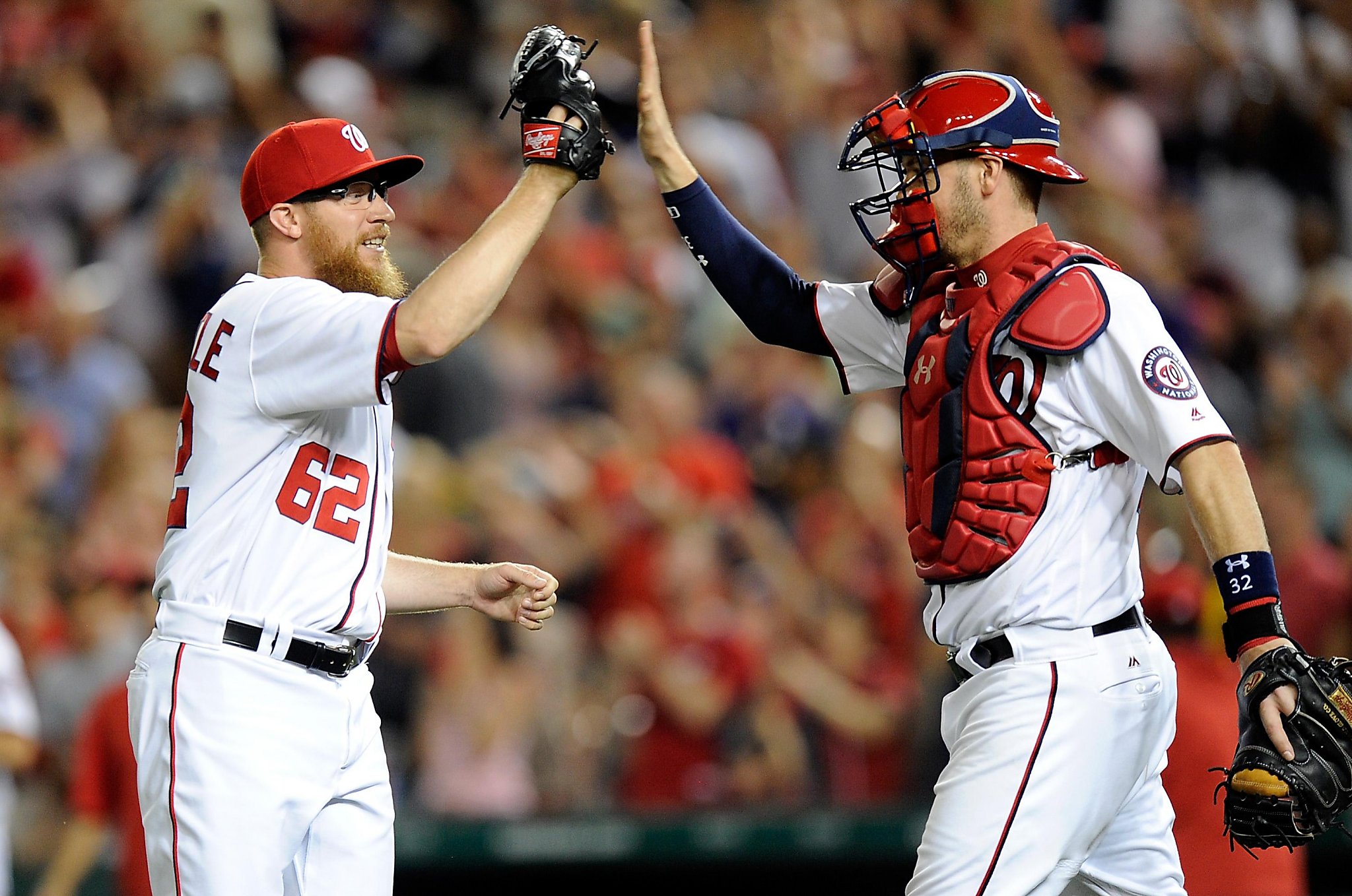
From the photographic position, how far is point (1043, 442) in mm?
3355

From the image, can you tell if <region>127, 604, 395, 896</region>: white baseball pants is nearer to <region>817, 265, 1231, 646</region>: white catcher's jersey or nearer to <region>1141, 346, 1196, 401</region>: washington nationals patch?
<region>817, 265, 1231, 646</region>: white catcher's jersey

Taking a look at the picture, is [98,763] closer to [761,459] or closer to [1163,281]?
[761,459]

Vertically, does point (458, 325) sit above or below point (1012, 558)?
above

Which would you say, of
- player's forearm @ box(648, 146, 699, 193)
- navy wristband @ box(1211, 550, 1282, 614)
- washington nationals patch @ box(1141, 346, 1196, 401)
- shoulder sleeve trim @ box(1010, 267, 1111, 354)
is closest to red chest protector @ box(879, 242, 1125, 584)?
shoulder sleeve trim @ box(1010, 267, 1111, 354)

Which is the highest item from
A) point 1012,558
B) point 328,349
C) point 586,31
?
point 586,31

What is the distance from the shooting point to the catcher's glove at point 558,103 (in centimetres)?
328

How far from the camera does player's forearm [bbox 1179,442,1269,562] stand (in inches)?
123

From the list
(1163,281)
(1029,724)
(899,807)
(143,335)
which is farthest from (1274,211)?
(1029,724)

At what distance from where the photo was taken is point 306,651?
3324 mm

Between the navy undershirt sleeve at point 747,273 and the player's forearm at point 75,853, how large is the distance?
9.90ft

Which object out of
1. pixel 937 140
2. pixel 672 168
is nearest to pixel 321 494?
pixel 672 168

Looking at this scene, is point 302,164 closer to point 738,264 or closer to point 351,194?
point 351,194

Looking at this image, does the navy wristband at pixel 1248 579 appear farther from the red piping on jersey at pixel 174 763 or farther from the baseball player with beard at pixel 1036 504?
the red piping on jersey at pixel 174 763

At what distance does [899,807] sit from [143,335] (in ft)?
15.3
